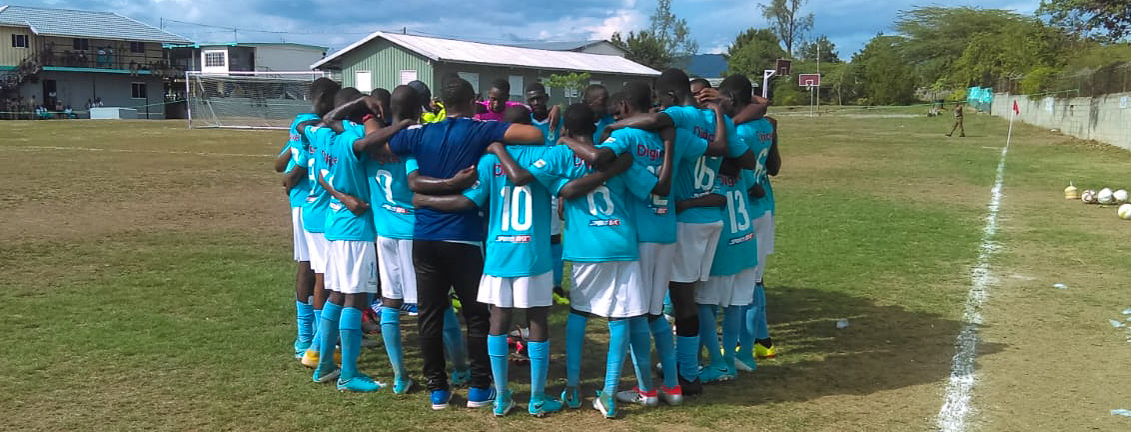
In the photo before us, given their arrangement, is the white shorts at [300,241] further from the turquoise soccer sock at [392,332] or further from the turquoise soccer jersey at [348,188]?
the turquoise soccer sock at [392,332]

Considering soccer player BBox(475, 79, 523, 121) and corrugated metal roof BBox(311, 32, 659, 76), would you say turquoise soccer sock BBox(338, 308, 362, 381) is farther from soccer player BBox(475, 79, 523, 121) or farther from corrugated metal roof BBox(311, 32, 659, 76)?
corrugated metal roof BBox(311, 32, 659, 76)

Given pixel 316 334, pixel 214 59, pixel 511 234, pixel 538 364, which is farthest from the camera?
pixel 214 59

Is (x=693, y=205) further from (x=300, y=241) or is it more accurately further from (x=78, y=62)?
(x=78, y=62)

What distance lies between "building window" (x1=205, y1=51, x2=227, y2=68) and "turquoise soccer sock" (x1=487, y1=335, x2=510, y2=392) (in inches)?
2673

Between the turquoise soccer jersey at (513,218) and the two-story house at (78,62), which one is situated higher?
the two-story house at (78,62)

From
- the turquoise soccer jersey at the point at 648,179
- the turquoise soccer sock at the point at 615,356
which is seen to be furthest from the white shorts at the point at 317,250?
the turquoise soccer jersey at the point at 648,179

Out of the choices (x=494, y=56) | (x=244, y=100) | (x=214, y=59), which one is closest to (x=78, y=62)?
(x=214, y=59)

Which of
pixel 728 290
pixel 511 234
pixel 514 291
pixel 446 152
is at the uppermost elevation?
pixel 446 152

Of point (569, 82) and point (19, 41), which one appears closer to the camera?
point (569, 82)

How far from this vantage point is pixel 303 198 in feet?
19.8

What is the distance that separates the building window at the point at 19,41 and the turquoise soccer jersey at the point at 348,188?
64.7 meters

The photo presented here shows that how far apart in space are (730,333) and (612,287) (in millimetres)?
1321

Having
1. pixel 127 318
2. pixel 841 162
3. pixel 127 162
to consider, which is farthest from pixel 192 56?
pixel 127 318

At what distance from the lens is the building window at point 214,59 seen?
2628 inches
